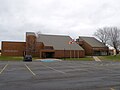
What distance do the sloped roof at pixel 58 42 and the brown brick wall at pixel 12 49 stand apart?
6992 mm

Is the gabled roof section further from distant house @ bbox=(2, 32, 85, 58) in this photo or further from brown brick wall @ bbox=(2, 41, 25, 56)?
brown brick wall @ bbox=(2, 41, 25, 56)

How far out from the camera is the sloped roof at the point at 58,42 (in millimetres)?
70287

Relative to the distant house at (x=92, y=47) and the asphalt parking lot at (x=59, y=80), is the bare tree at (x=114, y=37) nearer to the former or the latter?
the distant house at (x=92, y=47)

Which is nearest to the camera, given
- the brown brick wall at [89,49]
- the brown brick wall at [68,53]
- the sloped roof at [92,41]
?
the brown brick wall at [68,53]

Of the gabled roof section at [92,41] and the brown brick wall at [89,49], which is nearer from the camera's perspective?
the brown brick wall at [89,49]

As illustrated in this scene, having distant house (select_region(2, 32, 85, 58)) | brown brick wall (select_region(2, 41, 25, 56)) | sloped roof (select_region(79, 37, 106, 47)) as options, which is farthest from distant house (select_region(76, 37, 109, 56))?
brown brick wall (select_region(2, 41, 25, 56))

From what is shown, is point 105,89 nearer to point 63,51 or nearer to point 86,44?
point 63,51

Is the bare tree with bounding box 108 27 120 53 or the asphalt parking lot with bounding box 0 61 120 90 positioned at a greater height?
the bare tree with bounding box 108 27 120 53

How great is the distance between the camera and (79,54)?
71.0 meters

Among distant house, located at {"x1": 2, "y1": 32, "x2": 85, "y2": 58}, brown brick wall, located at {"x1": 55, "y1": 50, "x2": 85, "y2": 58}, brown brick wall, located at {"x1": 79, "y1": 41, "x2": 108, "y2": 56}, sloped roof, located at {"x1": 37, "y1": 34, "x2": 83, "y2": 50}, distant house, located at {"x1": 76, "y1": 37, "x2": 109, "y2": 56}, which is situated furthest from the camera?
distant house, located at {"x1": 76, "y1": 37, "x2": 109, "y2": 56}

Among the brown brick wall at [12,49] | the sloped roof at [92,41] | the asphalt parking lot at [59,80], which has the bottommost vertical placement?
the asphalt parking lot at [59,80]

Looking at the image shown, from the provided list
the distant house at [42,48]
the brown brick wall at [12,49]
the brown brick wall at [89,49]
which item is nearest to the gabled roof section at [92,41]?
the brown brick wall at [89,49]

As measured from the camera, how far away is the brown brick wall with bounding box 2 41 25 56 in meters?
69.6

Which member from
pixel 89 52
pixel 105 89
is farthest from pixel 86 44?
pixel 105 89
